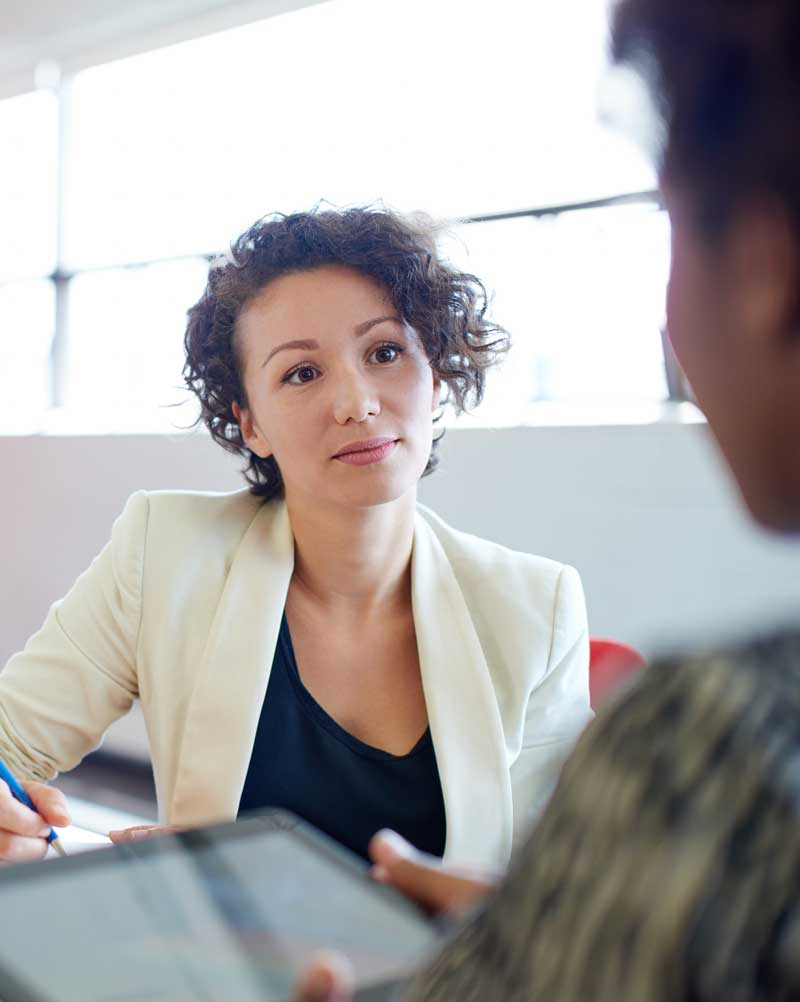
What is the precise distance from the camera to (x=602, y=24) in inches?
17.3

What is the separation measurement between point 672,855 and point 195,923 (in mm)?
347

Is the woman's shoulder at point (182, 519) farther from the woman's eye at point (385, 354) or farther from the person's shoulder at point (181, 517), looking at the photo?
the woman's eye at point (385, 354)

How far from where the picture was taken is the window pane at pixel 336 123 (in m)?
3.49

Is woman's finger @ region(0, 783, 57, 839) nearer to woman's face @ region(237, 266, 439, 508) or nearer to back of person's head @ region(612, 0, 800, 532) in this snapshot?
woman's face @ region(237, 266, 439, 508)

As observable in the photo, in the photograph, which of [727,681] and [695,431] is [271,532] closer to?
[727,681]

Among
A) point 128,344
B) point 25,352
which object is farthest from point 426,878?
point 25,352

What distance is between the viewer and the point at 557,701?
1578 mm

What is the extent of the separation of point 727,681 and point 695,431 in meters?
2.76

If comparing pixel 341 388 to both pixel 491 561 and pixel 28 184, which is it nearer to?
pixel 491 561

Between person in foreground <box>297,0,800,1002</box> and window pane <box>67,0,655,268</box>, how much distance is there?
285 cm

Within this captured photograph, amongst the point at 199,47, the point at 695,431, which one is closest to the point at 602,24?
the point at 695,431

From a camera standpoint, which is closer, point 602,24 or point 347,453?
point 602,24

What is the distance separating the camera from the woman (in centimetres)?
148

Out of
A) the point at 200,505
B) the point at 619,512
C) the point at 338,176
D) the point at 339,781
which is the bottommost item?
the point at 339,781
